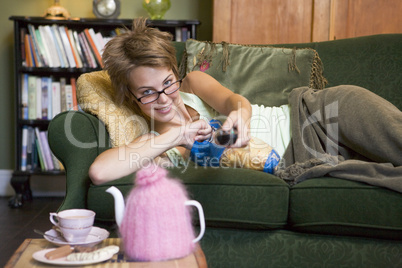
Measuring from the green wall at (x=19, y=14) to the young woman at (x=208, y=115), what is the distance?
1516 millimetres

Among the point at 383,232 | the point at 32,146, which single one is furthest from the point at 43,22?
the point at 383,232

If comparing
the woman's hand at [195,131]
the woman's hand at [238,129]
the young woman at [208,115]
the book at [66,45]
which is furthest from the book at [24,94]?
the woman's hand at [238,129]

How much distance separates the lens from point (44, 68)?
2871 mm

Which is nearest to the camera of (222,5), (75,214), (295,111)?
(75,214)

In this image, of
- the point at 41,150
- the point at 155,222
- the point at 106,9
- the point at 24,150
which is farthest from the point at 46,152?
the point at 155,222

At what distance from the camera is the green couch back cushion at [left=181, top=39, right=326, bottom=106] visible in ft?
6.36

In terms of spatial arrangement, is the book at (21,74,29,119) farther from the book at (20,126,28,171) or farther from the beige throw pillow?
the beige throw pillow

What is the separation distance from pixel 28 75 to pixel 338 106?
211cm

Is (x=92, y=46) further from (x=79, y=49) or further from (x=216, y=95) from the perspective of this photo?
(x=216, y=95)

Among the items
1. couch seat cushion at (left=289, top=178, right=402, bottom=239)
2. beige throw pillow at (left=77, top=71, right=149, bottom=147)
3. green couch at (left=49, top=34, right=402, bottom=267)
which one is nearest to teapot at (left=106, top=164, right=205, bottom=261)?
green couch at (left=49, top=34, right=402, bottom=267)

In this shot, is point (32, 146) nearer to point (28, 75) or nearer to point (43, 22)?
point (28, 75)

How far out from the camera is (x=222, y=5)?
279 cm

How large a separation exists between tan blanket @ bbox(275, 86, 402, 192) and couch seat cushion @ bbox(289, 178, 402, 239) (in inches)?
1.6

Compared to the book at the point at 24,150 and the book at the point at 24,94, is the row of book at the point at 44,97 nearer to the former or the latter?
the book at the point at 24,94
